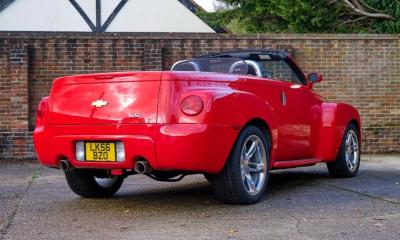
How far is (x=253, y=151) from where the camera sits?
5758 millimetres

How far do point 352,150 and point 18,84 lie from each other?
6114 mm

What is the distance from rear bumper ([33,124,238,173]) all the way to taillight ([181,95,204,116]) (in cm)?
11

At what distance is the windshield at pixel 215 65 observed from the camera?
6.69m

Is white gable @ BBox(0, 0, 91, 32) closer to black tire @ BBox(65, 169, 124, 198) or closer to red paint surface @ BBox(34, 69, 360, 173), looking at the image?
black tire @ BBox(65, 169, 124, 198)

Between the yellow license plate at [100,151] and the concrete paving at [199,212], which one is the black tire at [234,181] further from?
the yellow license plate at [100,151]

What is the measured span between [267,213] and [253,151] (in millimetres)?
691

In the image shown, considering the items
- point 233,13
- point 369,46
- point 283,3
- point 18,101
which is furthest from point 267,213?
point 233,13

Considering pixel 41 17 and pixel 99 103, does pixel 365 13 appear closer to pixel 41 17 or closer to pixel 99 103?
pixel 41 17

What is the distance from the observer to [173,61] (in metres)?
12.0

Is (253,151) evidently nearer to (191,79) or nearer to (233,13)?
(191,79)

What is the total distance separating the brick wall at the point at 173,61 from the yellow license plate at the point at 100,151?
5.73m

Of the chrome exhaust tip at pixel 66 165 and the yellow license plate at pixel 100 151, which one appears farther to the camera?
the chrome exhaust tip at pixel 66 165

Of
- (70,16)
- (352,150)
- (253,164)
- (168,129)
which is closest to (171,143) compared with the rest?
(168,129)

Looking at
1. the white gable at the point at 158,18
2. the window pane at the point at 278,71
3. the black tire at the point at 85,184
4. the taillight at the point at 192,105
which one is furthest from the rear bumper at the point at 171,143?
the white gable at the point at 158,18
